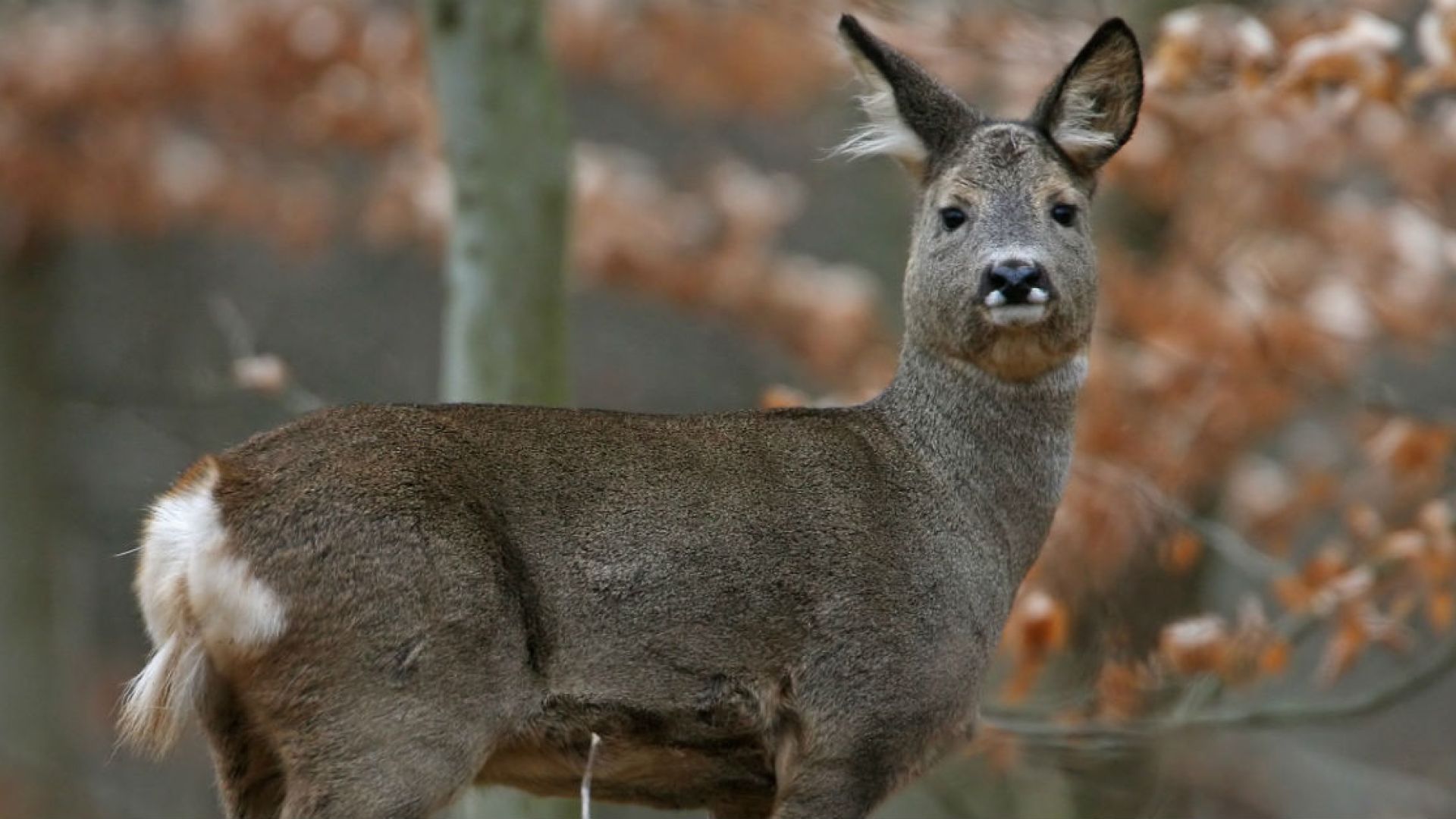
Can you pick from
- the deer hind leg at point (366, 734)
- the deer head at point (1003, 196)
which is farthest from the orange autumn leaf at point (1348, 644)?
the deer hind leg at point (366, 734)

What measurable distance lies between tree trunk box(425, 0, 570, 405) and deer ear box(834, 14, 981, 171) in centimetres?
174

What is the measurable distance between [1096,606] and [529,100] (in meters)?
3.65

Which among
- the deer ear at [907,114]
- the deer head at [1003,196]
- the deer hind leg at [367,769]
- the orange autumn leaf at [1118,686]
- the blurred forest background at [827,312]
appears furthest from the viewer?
the blurred forest background at [827,312]

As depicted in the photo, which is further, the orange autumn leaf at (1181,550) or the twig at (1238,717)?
the orange autumn leaf at (1181,550)

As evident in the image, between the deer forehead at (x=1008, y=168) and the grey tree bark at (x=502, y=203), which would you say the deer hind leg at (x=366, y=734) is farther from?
the grey tree bark at (x=502, y=203)

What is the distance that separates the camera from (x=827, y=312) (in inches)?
565

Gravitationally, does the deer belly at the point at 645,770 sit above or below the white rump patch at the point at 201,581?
below

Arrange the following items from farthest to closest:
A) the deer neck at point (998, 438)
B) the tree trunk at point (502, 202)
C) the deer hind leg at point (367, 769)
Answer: the tree trunk at point (502, 202), the deer neck at point (998, 438), the deer hind leg at point (367, 769)

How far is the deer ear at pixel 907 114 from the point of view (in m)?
6.52

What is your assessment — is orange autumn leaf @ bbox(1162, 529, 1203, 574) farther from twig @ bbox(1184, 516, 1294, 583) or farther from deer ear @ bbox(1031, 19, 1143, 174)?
deer ear @ bbox(1031, 19, 1143, 174)

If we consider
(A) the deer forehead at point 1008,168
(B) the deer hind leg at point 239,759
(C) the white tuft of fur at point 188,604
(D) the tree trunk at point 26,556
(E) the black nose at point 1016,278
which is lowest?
(D) the tree trunk at point 26,556

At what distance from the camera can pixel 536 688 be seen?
551 centimetres

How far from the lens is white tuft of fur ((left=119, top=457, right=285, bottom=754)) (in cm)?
529

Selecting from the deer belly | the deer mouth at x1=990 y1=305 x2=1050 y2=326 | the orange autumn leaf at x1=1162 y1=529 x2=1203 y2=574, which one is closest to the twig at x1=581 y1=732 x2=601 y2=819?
the deer belly
